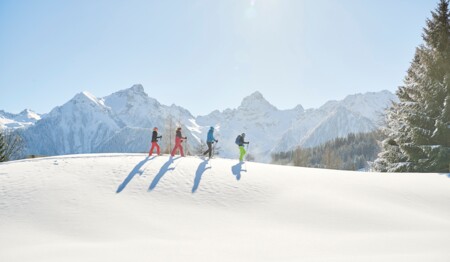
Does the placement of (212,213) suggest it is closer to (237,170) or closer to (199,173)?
(199,173)

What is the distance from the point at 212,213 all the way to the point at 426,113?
16.1 metres

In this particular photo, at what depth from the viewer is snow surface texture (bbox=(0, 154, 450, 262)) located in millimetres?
8039

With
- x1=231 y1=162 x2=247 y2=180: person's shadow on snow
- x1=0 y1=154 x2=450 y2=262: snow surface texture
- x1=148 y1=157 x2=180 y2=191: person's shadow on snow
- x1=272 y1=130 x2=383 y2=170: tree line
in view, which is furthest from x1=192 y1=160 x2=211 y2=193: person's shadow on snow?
x1=272 y1=130 x2=383 y2=170: tree line

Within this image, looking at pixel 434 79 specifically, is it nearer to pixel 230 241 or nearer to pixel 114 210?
pixel 230 241

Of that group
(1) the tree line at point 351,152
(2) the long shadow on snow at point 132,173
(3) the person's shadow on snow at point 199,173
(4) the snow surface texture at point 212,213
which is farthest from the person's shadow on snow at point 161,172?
(1) the tree line at point 351,152

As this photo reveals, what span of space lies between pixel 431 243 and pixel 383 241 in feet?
3.69

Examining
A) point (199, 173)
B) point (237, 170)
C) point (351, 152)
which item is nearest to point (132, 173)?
point (199, 173)

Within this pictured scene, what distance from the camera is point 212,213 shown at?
1190cm

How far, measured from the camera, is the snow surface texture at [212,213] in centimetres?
804

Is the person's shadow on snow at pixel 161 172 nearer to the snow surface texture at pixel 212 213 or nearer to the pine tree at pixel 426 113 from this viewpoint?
the snow surface texture at pixel 212 213

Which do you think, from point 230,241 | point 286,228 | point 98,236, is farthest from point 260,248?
point 98,236

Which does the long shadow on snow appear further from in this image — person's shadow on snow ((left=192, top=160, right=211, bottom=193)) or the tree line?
the tree line

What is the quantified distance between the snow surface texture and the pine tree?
3171 millimetres

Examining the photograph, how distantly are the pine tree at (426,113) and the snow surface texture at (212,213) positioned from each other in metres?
3.17
